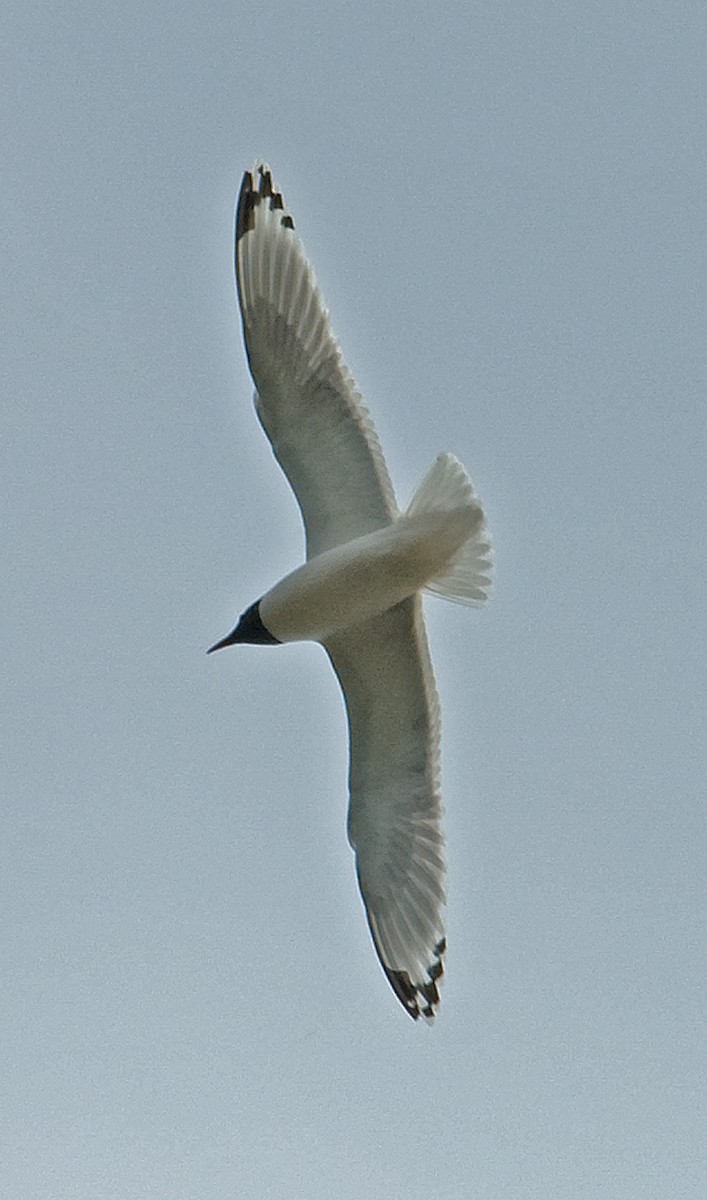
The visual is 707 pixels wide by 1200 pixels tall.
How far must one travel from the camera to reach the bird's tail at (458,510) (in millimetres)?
7363

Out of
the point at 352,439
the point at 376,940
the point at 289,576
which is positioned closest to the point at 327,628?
the point at 289,576

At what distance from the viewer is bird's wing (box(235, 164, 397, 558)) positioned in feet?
25.6

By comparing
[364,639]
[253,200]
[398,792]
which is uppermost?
[253,200]

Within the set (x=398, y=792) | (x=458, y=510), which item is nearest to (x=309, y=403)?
(x=458, y=510)

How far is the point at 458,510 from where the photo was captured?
7340 millimetres

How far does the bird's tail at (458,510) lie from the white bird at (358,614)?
103 mm

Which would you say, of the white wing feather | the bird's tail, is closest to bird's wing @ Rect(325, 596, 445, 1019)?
the white wing feather

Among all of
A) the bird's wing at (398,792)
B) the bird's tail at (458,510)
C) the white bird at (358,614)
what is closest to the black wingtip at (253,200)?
the white bird at (358,614)

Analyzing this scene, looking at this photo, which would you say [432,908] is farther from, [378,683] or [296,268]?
[296,268]

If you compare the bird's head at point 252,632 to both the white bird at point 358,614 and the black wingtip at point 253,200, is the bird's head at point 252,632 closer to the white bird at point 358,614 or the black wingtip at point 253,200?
the white bird at point 358,614

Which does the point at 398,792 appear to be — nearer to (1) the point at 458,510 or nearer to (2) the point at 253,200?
(1) the point at 458,510

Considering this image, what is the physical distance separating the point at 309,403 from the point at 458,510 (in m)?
0.84

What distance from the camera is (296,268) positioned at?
798cm

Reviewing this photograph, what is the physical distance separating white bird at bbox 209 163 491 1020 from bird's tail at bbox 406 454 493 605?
103 millimetres
